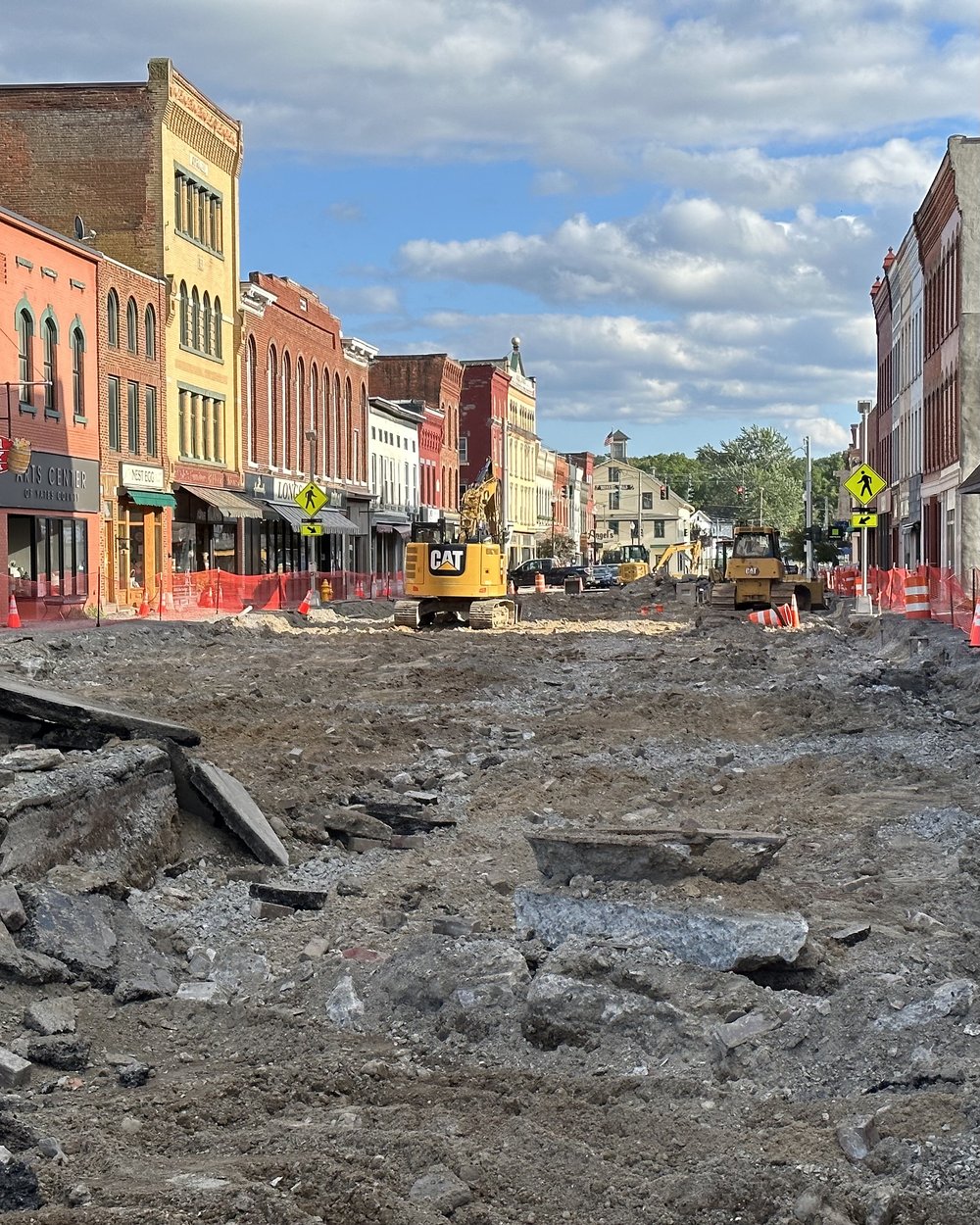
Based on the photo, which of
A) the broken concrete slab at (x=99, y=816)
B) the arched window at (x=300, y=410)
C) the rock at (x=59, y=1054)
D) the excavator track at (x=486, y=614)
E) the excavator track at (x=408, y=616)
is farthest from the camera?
the arched window at (x=300, y=410)

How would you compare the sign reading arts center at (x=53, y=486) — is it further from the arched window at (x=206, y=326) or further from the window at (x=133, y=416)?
the arched window at (x=206, y=326)

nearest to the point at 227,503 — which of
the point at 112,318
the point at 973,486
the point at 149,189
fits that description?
the point at 112,318

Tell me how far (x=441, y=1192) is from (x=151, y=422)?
40754 millimetres

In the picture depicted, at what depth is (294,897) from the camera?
30.6 ft

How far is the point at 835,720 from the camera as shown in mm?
18141

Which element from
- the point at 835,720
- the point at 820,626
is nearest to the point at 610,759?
the point at 835,720

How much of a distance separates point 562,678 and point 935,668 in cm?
596

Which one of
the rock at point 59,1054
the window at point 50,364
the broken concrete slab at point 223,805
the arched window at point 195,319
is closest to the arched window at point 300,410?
the arched window at point 195,319

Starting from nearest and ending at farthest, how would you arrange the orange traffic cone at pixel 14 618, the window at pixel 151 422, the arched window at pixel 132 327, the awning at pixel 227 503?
1. the orange traffic cone at pixel 14 618
2. the arched window at pixel 132 327
3. the window at pixel 151 422
4. the awning at pixel 227 503

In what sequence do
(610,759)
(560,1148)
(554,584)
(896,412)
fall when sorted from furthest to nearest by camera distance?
(554,584) → (896,412) → (610,759) → (560,1148)

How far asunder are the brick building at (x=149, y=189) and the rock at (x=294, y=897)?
3655cm

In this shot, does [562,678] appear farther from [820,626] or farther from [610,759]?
[820,626]

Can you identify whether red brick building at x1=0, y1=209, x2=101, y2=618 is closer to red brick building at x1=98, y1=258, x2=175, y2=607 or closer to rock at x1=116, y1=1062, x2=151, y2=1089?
red brick building at x1=98, y1=258, x2=175, y2=607

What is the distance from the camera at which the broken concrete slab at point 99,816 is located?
9.45 m
